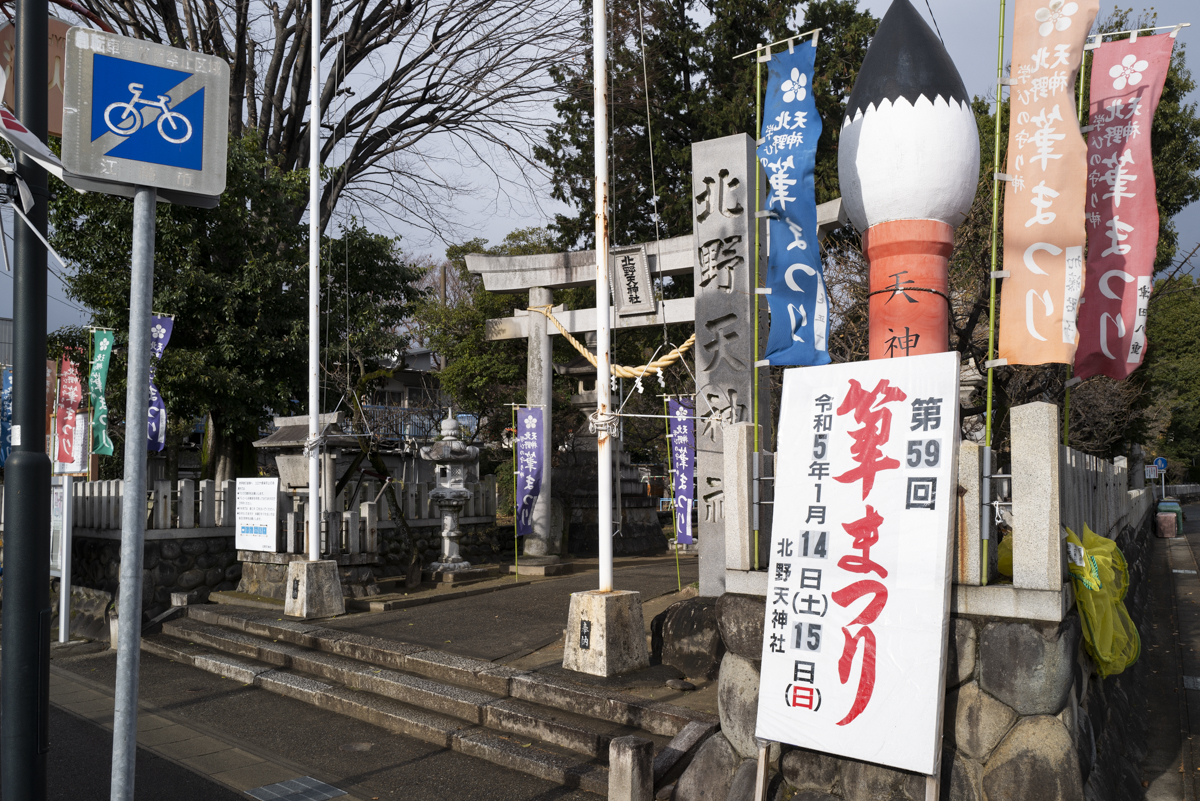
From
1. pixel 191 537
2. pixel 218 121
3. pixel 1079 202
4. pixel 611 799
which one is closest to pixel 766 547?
pixel 611 799

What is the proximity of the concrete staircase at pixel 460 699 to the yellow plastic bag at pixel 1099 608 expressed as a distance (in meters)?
2.54

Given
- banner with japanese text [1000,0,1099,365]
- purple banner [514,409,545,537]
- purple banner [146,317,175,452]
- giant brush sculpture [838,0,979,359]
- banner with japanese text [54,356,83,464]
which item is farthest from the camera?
purple banner [514,409,545,537]

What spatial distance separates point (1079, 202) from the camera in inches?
229

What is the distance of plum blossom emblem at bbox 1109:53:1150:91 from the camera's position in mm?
6672

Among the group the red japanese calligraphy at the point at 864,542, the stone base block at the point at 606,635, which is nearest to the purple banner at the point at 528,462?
the stone base block at the point at 606,635

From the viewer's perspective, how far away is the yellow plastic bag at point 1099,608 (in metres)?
5.05

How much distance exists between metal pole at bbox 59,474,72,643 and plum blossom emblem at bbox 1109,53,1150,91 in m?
13.2

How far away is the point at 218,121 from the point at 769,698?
4.28m

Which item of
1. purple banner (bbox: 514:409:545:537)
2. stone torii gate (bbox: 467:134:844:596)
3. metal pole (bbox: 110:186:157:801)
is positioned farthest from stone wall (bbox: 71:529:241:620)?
metal pole (bbox: 110:186:157:801)

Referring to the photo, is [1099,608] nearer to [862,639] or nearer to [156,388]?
[862,639]

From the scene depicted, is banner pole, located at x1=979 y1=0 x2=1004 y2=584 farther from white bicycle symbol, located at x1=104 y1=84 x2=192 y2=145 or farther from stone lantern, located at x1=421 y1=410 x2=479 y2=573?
stone lantern, located at x1=421 y1=410 x2=479 y2=573

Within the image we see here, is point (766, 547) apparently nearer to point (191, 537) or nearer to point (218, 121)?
point (218, 121)

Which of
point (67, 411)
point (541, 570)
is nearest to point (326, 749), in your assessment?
point (541, 570)

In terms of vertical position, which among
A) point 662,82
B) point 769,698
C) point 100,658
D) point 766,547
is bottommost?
point 100,658
